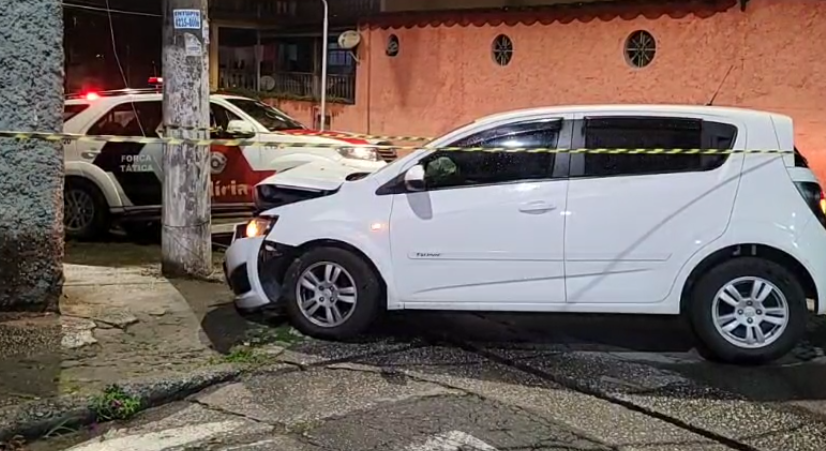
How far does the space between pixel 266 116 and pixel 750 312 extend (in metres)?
7.30

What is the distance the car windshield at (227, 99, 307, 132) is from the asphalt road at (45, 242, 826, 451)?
197 inches

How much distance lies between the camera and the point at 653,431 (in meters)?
5.04

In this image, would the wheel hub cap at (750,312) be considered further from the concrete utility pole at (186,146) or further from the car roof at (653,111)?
the concrete utility pole at (186,146)

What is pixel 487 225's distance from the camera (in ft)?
21.1

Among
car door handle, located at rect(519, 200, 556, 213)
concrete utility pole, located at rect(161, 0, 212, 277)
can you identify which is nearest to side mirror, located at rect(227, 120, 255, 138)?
concrete utility pole, located at rect(161, 0, 212, 277)

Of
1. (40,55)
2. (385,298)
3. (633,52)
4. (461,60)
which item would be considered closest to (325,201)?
(385,298)

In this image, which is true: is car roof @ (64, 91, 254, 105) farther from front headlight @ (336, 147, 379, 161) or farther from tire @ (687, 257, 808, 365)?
tire @ (687, 257, 808, 365)

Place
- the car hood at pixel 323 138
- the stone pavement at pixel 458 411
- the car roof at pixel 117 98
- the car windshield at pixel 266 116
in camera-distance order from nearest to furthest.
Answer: the stone pavement at pixel 458 411, the car roof at pixel 117 98, the car hood at pixel 323 138, the car windshield at pixel 266 116

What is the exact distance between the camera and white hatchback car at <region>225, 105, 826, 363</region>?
6.25 m

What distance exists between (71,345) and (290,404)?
5.98 ft

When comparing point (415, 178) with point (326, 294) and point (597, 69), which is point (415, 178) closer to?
point (326, 294)

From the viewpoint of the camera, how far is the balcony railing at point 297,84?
21281 millimetres

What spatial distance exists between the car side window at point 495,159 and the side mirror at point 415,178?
0.18 feet

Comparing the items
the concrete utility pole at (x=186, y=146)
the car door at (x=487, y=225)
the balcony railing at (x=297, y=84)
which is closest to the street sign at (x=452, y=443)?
the car door at (x=487, y=225)
